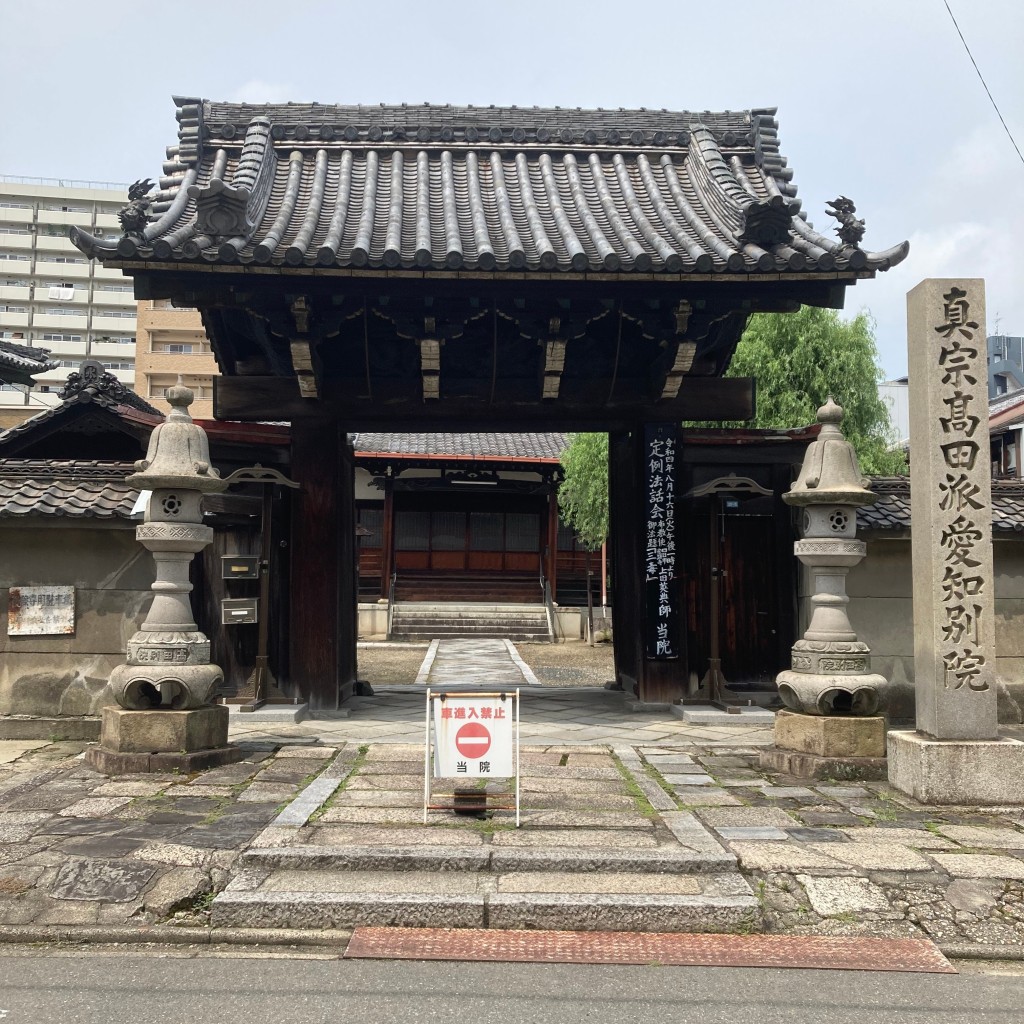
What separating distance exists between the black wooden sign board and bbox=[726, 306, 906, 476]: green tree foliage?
29.9 feet

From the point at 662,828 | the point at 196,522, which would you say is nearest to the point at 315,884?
the point at 662,828

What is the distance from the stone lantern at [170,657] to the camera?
24.0 feet

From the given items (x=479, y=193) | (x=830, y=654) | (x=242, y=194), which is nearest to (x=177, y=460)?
(x=242, y=194)

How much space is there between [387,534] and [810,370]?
14.9 meters

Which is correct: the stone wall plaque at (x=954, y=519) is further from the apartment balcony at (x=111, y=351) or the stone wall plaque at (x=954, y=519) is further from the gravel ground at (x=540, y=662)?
the apartment balcony at (x=111, y=351)

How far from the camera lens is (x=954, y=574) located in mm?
6680

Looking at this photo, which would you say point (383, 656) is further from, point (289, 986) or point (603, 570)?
point (289, 986)

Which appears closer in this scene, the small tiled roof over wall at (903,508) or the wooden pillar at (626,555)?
the small tiled roof over wall at (903,508)

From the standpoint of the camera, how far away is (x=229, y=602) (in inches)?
400

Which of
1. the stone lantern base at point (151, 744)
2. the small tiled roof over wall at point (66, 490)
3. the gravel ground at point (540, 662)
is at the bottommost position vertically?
the gravel ground at point (540, 662)

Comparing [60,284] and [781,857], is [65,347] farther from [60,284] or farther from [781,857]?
[781,857]

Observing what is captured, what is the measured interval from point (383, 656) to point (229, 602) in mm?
11237

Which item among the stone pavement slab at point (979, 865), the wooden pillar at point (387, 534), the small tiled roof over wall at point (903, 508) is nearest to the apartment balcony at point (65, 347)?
the wooden pillar at point (387, 534)

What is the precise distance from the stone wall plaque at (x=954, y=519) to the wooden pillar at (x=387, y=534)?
23197 millimetres
